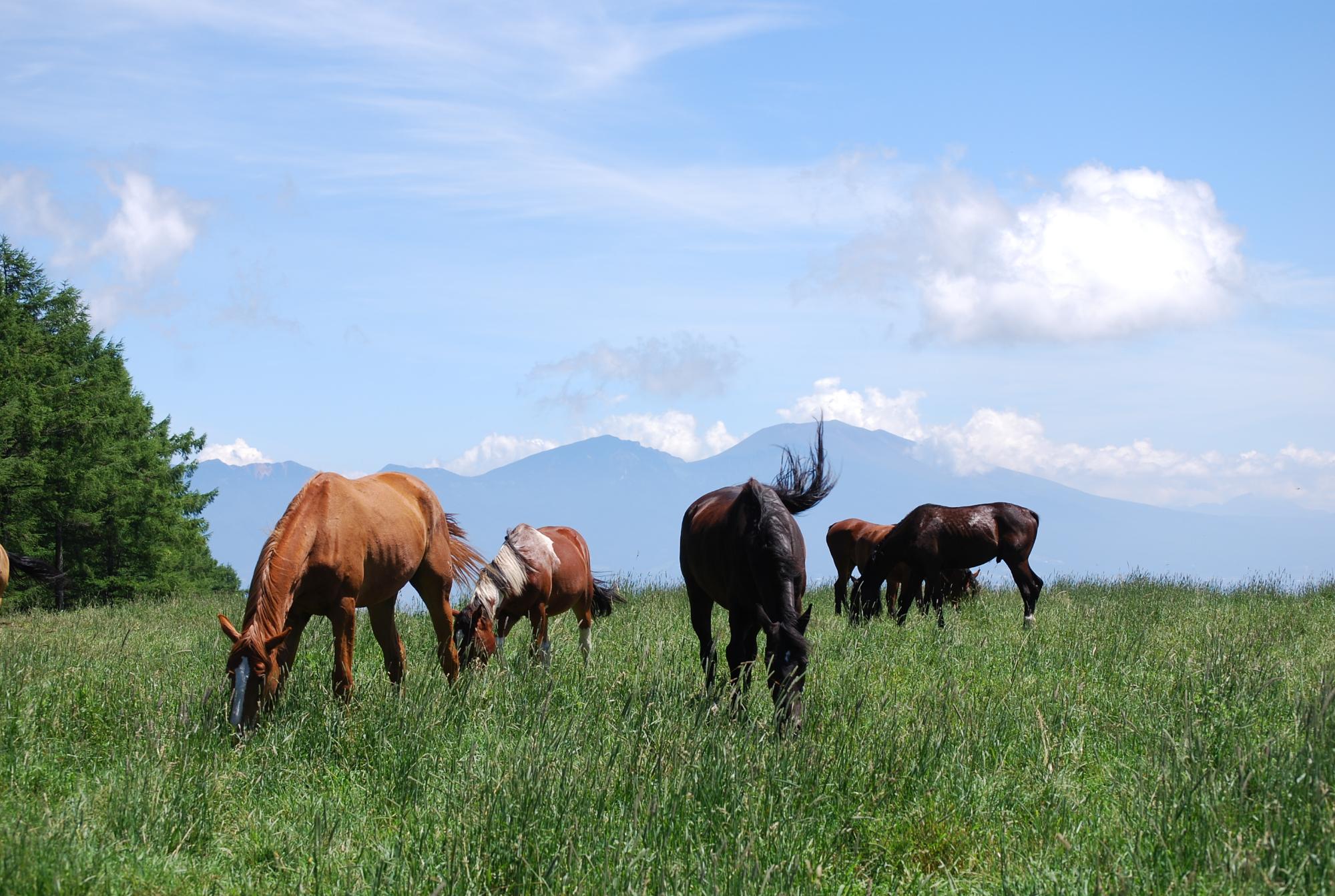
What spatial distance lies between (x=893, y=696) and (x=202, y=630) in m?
8.82

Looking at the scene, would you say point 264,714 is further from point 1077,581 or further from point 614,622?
point 1077,581

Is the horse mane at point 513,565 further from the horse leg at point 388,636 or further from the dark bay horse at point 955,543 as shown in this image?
the dark bay horse at point 955,543

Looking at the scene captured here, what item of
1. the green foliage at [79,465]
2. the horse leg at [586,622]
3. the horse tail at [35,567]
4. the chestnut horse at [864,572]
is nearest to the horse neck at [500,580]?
the horse leg at [586,622]

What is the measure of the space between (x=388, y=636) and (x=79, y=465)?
91.1 feet

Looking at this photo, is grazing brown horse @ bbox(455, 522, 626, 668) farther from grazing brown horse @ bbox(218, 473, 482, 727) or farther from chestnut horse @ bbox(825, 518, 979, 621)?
chestnut horse @ bbox(825, 518, 979, 621)

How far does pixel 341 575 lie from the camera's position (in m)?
6.62

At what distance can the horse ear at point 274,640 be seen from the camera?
18.7ft

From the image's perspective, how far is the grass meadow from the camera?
11.6 ft

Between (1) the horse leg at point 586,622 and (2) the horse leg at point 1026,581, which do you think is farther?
(2) the horse leg at point 1026,581

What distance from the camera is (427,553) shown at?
8.32m

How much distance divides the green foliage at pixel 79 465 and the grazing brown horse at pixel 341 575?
23813mm

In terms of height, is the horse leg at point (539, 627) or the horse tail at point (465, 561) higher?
the horse tail at point (465, 561)

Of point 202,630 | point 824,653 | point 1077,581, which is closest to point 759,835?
point 824,653

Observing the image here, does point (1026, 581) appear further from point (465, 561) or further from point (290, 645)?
point (290, 645)
